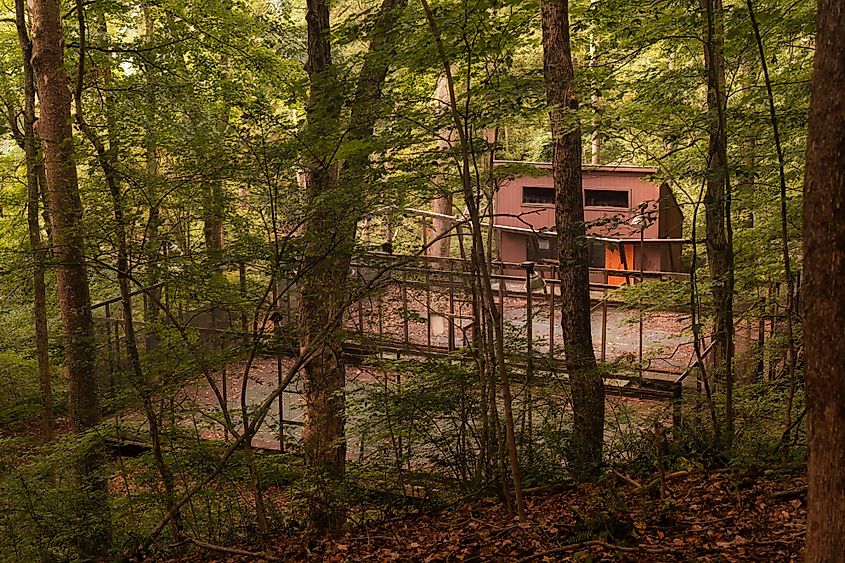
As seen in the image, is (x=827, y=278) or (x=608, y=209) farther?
(x=608, y=209)

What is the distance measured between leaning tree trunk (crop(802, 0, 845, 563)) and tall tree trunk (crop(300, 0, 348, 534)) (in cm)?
357

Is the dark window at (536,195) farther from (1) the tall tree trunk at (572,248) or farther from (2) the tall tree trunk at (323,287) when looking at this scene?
(2) the tall tree trunk at (323,287)

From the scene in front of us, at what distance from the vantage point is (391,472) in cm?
640

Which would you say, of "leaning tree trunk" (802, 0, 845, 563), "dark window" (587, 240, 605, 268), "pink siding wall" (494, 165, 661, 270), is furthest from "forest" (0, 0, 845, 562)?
"dark window" (587, 240, 605, 268)

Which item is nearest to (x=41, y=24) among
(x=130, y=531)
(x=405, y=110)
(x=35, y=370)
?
(x=405, y=110)

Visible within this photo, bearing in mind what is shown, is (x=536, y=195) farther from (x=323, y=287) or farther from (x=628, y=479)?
(x=628, y=479)

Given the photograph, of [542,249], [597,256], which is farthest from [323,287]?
[597,256]

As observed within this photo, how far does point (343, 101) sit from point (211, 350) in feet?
8.46

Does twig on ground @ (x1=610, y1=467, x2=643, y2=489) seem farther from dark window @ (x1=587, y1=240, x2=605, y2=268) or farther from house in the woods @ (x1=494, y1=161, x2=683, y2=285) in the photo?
dark window @ (x1=587, y1=240, x2=605, y2=268)

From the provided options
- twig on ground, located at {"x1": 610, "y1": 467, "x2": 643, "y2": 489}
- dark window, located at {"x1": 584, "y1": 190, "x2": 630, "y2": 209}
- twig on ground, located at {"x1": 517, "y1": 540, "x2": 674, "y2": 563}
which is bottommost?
twig on ground, located at {"x1": 610, "y1": 467, "x2": 643, "y2": 489}

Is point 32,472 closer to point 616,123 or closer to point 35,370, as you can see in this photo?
point 35,370

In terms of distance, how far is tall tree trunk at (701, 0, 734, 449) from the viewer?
17.1ft

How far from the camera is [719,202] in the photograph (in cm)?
543

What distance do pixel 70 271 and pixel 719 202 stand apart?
610 centimetres
